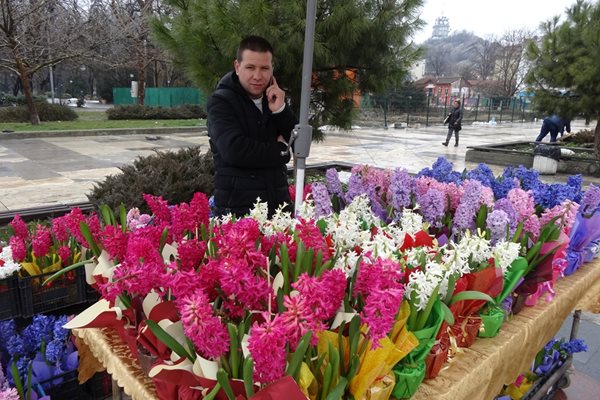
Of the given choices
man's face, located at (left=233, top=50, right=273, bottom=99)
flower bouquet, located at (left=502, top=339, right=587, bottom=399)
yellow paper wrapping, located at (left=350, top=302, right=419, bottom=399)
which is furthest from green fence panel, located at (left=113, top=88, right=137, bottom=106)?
yellow paper wrapping, located at (left=350, top=302, right=419, bottom=399)

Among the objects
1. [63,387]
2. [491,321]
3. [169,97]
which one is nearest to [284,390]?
[491,321]

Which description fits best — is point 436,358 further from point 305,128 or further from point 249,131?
point 249,131

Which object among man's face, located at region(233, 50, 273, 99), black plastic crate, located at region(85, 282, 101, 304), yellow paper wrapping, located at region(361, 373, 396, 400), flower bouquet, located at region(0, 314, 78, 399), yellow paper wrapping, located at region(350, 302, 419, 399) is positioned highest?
man's face, located at region(233, 50, 273, 99)

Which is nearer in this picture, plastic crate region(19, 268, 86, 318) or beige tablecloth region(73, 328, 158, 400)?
beige tablecloth region(73, 328, 158, 400)

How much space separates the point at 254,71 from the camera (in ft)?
8.07

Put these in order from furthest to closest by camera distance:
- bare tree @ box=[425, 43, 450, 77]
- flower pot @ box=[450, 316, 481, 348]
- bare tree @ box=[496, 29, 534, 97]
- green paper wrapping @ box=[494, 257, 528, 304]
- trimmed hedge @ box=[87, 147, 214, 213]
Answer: bare tree @ box=[425, 43, 450, 77]
bare tree @ box=[496, 29, 534, 97]
trimmed hedge @ box=[87, 147, 214, 213]
green paper wrapping @ box=[494, 257, 528, 304]
flower pot @ box=[450, 316, 481, 348]

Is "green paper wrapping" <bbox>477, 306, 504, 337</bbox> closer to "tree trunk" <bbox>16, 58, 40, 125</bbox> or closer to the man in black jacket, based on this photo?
the man in black jacket

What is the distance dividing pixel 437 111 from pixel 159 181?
28.5m

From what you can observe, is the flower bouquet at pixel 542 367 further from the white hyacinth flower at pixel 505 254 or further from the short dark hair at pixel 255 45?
the short dark hair at pixel 255 45

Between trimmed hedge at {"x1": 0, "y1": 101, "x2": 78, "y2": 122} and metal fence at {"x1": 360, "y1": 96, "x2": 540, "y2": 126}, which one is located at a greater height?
metal fence at {"x1": 360, "y1": 96, "x2": 540, "y2": 126}

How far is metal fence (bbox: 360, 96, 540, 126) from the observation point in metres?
25.4

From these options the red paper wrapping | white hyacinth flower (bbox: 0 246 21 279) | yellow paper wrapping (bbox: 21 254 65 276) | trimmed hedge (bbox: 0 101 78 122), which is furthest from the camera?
trimmed hedge (bbox: 0 101 78 122)

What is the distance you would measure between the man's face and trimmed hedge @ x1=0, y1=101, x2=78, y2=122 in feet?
60.6

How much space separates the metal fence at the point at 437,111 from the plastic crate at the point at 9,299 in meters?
17.0
